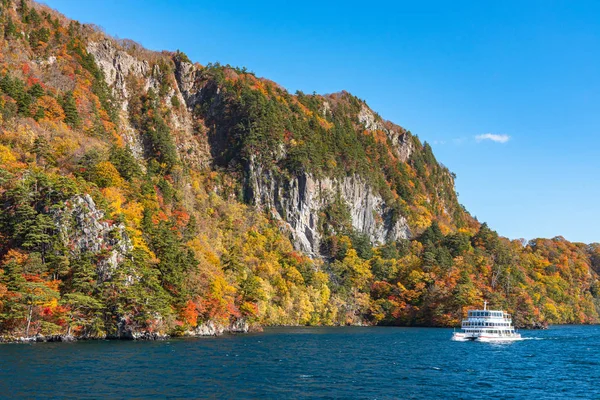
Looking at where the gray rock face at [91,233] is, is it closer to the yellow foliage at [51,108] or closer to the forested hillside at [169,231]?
the forested hillside at [169,231]

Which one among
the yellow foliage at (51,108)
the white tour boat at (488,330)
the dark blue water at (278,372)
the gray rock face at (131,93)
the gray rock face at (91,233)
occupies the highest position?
the gray rock face at (131,93)

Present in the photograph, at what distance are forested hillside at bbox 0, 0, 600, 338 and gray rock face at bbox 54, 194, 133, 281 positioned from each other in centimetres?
20

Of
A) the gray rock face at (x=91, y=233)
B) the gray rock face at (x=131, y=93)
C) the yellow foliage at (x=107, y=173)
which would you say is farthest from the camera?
the gray rock face at (x=131, y=93)

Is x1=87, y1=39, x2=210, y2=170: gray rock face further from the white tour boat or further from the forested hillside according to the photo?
the white tour boat

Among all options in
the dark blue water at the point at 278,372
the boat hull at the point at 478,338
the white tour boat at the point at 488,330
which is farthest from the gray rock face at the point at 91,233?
the white tour boat at the point at 488,330

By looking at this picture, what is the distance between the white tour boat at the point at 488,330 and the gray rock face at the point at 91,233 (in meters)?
63.0

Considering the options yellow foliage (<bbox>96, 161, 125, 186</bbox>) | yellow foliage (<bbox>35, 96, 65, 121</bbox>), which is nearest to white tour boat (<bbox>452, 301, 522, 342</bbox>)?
yellow foliage (<bbox>96, 161, 125, 186</bbox>)

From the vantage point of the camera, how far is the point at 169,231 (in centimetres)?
8719

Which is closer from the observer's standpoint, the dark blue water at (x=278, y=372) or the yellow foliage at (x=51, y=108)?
the dark blue water at (x=278, y=372)

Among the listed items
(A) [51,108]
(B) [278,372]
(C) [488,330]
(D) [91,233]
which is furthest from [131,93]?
(B) [278,372]

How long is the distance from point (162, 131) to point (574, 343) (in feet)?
429

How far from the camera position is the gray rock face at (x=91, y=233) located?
71.7 metres

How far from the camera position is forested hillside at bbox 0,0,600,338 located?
70375mm

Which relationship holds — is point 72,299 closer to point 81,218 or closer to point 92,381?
point 81,218
